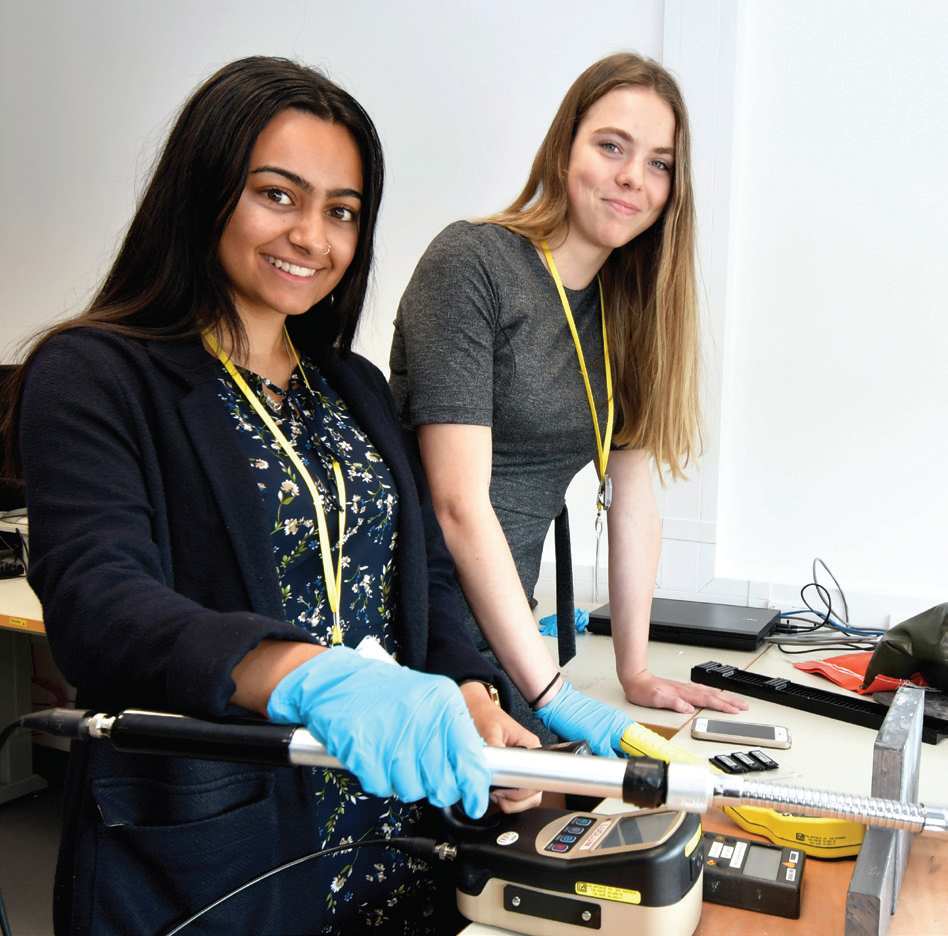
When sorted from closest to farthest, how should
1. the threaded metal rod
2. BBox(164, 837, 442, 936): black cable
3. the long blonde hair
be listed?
the threaded metal rod < BBox(164, 837, 442, 936): black cable < the long blonde hair

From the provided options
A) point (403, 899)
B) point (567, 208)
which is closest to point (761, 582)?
point (567, 208)

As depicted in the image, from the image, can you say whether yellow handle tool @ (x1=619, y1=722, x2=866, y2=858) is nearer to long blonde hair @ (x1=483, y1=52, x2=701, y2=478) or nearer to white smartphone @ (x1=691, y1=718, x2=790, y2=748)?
white smartphone @ (x1=691, y1=718, x2=790, y2=748)

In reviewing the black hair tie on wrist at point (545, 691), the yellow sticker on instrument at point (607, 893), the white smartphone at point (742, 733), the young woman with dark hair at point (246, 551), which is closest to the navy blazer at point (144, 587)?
the young woman with dark hair at point (246, 551)

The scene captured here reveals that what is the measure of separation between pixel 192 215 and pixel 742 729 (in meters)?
1.02

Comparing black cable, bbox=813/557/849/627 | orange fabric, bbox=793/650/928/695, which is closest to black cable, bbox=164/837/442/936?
orange fabric, bbox=793/650/928/695

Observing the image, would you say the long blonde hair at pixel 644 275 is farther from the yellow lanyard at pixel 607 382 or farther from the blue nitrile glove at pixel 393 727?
the blue nitrile glove at pixel 393 727

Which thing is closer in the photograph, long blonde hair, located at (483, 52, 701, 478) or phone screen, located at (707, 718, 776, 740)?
phone screen, located at (707, 718, 776, 740)

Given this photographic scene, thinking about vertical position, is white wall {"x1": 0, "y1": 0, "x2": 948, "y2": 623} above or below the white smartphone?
above

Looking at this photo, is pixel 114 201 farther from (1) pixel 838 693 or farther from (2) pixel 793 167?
(1) pixel 838 693

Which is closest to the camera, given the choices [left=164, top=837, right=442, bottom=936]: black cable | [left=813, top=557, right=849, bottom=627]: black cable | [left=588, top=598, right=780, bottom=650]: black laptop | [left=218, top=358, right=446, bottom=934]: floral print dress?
[left=164, top=837, right=442, bottom=936]: black cable

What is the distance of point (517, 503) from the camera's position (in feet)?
4.72

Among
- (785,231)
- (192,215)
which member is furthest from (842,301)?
(192,215)

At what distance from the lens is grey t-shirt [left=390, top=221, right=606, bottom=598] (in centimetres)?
130

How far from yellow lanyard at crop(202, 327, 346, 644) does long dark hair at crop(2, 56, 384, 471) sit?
51 millimetres
